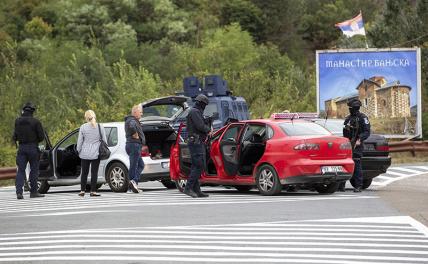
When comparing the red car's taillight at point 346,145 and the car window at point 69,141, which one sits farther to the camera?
the car window at point 69,141

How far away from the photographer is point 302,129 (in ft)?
69.7

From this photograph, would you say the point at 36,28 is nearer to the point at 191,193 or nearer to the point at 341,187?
the point at 341,187

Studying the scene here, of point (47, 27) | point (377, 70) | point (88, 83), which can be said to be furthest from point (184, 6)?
point (377, 70)

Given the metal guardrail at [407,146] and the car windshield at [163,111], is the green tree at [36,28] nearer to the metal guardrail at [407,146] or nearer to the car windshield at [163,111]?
the metal guardrail at [407,146]

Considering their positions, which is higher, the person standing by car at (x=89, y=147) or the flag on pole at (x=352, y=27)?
the flag on pole at (x=352, y=27)

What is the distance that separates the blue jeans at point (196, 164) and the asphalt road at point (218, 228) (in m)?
0.31

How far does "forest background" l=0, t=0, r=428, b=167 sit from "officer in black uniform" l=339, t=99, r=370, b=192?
49.6 ft

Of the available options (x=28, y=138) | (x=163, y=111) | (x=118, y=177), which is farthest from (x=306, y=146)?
(x=163, y=111)

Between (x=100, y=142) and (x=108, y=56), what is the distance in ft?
180

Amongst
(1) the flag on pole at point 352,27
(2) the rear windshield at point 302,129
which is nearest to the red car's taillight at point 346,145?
(2) the rear windshield at point 302,129

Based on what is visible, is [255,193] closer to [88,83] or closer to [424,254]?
[424,254]

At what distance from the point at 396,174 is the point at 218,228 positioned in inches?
639

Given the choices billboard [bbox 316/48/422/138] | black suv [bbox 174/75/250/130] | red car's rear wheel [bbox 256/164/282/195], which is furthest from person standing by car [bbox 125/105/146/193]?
billboard [bbox 316/48/422/138]

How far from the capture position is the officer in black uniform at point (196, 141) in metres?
20.5
